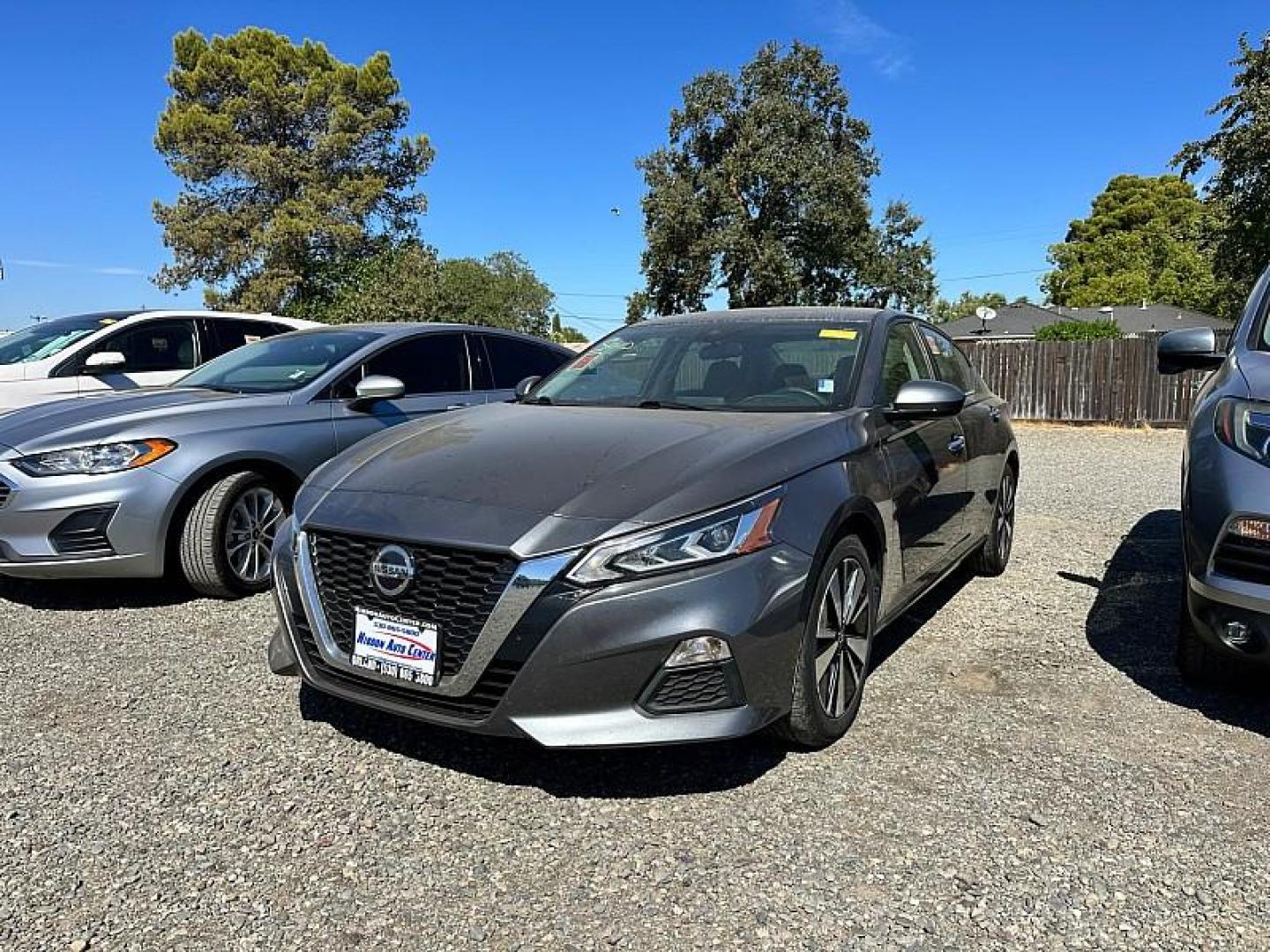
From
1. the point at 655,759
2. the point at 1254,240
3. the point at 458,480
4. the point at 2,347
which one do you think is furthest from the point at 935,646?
the point at 1254,240

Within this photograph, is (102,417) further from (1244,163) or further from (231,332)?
(1244,163)

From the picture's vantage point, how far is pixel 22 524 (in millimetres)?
4223

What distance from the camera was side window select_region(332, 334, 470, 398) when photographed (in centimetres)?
539

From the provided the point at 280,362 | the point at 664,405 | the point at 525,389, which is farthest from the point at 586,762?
the point at 280,362

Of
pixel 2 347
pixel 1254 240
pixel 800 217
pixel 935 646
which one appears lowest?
pixel 935 646

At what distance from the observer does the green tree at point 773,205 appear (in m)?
32.8

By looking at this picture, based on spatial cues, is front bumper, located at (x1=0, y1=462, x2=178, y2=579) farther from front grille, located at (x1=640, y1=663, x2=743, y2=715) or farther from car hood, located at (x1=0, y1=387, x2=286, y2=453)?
front grille, located at (x1=640, y1=663, x2=743, y2=715)

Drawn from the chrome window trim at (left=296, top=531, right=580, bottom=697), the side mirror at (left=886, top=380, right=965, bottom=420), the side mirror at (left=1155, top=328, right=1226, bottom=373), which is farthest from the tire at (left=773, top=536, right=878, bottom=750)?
the side mirror at (left=1155, top=328, right=1226, bottom=373)

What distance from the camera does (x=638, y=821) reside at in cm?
256

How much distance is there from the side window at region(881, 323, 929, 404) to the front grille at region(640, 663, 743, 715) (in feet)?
5.07

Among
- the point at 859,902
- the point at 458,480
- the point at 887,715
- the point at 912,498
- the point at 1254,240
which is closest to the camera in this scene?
the point at 859,902

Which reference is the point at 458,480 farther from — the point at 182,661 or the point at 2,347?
the point at 2,347

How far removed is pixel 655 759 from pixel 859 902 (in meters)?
0.88

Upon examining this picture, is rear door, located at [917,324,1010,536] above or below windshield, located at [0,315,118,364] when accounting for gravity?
below
